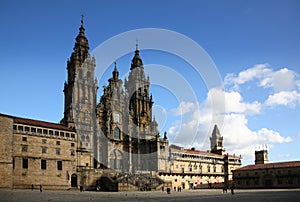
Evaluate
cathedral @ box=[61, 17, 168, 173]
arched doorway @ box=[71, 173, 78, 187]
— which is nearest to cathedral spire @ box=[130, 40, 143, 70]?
cathedral @ box=[61, 17, 168, 173]

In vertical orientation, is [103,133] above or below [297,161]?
above

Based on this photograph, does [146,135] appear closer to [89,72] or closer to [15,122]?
[89,72]

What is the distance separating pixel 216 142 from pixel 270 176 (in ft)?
101

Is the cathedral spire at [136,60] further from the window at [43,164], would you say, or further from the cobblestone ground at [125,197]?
the cobblestone ground at [125,197]

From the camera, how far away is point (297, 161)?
3172 inches

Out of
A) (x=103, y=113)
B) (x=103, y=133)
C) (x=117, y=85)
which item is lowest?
(x=103, y=133)

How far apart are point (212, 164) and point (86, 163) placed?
4337cm

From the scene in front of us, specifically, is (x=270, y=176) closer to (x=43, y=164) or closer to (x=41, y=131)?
(x=43, y=164)

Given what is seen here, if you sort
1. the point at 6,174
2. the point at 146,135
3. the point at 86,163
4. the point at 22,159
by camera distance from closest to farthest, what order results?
the point at 6,174, the point at 22,159, the point at 86,163, the point at 146,135

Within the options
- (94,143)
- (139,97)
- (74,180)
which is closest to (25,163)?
(74,180)

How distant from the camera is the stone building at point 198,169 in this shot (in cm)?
8062

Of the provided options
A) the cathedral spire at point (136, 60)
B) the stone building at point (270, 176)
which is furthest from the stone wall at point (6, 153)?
the stone building at point (270, 176)

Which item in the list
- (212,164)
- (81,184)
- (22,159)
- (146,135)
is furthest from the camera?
(212,164)

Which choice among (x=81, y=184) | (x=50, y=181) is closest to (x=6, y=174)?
(x=50, y=181)
